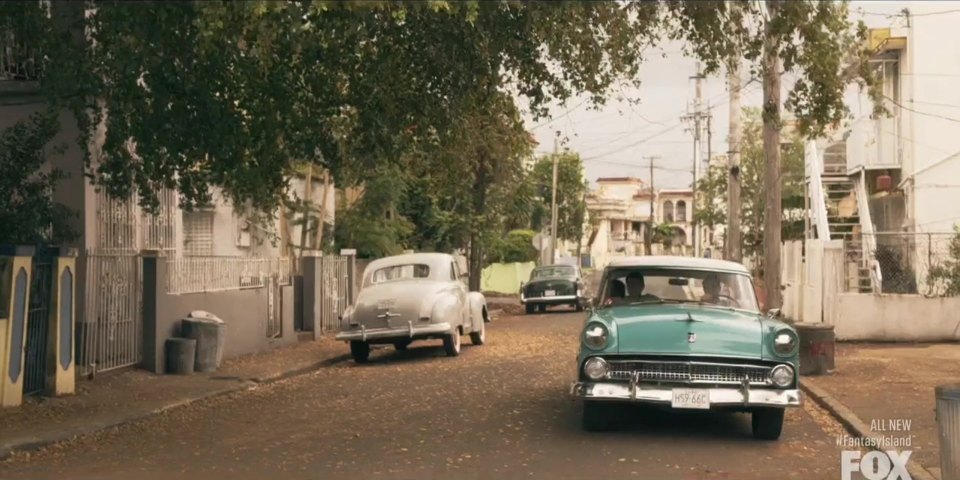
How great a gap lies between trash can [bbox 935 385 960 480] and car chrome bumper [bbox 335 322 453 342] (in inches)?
444

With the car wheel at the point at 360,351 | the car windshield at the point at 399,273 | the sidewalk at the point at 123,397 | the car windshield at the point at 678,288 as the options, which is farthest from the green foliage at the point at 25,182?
the car windshield at the point at 678,288

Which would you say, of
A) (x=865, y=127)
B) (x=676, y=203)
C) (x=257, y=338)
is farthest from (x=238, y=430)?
(x=676, y=203)

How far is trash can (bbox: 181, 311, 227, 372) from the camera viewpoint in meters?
16.5

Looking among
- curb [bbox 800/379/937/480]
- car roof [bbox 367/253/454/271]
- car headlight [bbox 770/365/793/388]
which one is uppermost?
car roof [bbox 367/253/454/271]

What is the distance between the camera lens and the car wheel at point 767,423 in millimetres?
9500

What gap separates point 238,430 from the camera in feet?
36.1

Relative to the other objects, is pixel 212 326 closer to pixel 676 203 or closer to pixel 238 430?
pixel 238 430

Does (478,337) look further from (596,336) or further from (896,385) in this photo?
(596,336)

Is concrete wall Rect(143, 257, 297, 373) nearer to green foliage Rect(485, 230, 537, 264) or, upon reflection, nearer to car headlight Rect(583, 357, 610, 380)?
car headlight Rect(583, 357, 610, 380)

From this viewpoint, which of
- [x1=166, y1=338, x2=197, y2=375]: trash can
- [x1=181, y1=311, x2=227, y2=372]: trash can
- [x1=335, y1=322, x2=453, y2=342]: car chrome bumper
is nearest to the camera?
[x1=166, y1=338, x2=197, y2=375]: trash can

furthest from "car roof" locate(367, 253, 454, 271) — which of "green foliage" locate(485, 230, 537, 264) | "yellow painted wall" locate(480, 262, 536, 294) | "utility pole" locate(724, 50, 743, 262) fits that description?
"yellow painted wall" locate(480, 262, 536, 294)

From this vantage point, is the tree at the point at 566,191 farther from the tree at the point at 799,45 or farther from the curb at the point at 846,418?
the tree at the point at 799,45

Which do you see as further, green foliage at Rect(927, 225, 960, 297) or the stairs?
the stairs

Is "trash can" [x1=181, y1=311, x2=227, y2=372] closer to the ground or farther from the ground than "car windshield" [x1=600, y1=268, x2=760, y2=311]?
closer to the ground
